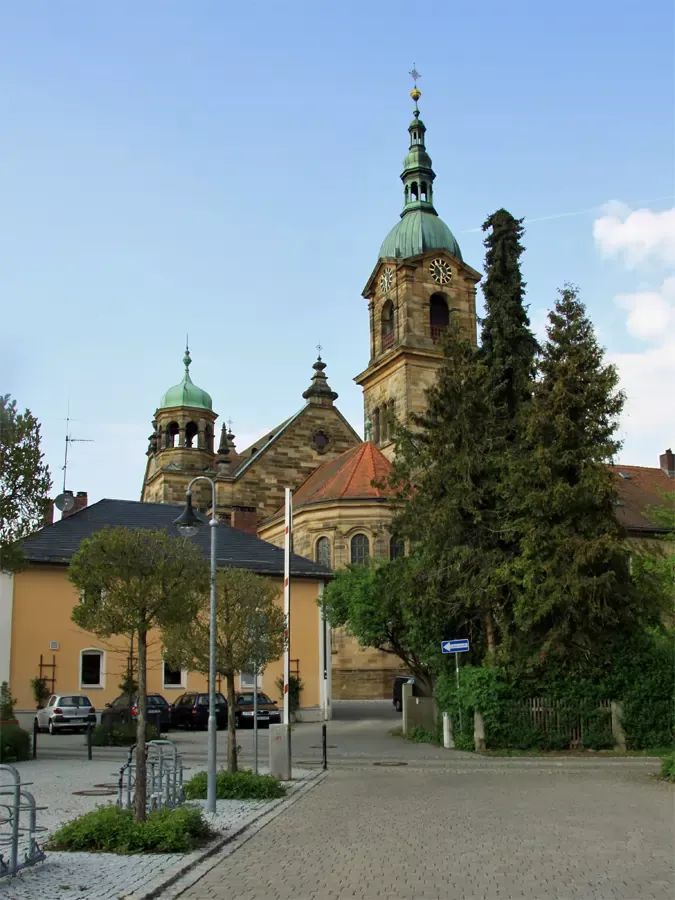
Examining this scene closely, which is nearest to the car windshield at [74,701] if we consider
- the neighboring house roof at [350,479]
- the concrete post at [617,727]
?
the concrete post at [617,727]

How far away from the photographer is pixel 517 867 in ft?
31.5

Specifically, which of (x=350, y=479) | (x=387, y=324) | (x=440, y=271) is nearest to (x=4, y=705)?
(x=350, y=479)

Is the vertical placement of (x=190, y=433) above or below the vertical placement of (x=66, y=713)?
above

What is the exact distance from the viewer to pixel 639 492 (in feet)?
187

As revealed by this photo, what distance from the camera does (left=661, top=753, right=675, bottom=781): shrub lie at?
667 inches

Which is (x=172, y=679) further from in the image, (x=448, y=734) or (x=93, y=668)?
(x=448, y=734)

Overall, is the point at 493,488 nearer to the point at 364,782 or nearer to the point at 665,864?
the point at 364,782

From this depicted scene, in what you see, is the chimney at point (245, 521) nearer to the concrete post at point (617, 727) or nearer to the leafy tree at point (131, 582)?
the concrete post at point (617, 727)

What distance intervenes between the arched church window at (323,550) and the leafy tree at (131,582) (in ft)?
120

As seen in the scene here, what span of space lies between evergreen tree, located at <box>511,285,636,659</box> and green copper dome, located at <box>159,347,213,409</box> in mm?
49057

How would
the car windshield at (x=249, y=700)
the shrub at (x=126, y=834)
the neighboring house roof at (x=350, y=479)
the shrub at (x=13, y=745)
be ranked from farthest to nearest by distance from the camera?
the neighboring house roof at (x=350, y=479) < the car windshield at (x=249, y=700) < the shrub at (x=13, y=745) < the shrub at (x=126, y=834)

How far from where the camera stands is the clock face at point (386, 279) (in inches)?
2310

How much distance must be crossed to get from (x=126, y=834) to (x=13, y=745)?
11.3m

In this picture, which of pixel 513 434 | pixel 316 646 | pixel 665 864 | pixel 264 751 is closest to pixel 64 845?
pixel 665 864
